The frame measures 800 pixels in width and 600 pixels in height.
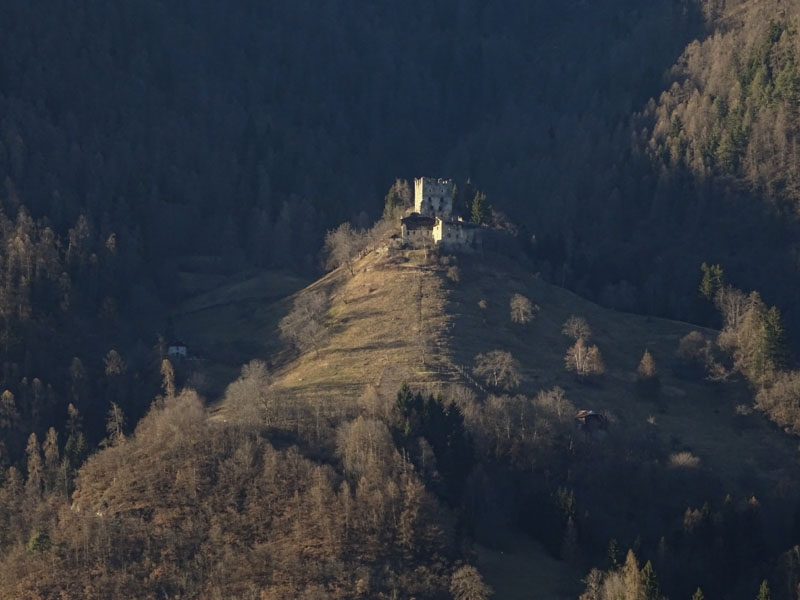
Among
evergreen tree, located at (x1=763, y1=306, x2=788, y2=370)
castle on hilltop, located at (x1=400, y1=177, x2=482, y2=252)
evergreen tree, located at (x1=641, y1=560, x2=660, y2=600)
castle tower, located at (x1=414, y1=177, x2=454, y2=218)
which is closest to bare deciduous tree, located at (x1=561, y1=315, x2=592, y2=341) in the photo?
castle on hilltop, located at (x1=400, y1=177, x2=482, y2=252)

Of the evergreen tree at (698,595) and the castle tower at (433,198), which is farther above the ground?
the castle tower at (433,198)

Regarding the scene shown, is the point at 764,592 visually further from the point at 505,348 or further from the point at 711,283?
the point at 711,283

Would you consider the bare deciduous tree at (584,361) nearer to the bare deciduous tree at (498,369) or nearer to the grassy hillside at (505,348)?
the grassy hillside at (505,348)

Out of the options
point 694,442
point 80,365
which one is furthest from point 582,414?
point 80,365

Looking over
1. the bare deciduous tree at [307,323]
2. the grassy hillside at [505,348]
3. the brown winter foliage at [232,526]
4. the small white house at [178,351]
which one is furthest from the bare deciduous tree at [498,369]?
the small white house at [178,351]

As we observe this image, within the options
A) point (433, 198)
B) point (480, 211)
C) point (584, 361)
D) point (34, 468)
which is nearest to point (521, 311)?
point (584, 361)
